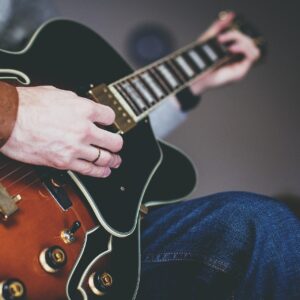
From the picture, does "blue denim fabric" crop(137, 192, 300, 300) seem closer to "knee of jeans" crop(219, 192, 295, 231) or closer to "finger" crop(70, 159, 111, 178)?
"knee of jeans" crop(219, 192, 295, 231)

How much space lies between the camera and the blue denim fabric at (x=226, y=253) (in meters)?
0.72

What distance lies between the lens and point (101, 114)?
2.11 ft

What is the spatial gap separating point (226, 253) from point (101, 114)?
41 centimetres

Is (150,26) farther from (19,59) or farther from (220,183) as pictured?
(19,59)

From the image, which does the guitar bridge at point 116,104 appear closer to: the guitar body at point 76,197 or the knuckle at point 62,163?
the guitar body at point 76,197

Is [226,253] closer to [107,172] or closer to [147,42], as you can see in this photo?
[107,172]

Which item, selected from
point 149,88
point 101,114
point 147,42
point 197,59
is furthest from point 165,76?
point 147,42

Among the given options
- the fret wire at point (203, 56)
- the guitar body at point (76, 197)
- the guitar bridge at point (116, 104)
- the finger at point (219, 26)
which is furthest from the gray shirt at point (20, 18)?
the finger at point (219, 26)

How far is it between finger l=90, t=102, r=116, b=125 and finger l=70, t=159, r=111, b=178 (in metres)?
0.08

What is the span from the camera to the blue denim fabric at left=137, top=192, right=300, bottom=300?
72 centimetres

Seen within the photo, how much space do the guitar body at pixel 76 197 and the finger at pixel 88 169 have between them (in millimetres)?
31

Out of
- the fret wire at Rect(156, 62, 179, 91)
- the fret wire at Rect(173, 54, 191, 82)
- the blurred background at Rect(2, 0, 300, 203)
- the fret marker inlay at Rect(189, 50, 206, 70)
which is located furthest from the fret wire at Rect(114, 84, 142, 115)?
the blurred background at Rect(2, 0, 300, 203)

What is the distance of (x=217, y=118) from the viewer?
188 centimetres

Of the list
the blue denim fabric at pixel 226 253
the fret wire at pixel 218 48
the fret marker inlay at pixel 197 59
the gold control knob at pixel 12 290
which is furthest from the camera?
the fret wire at pixel 218 48
